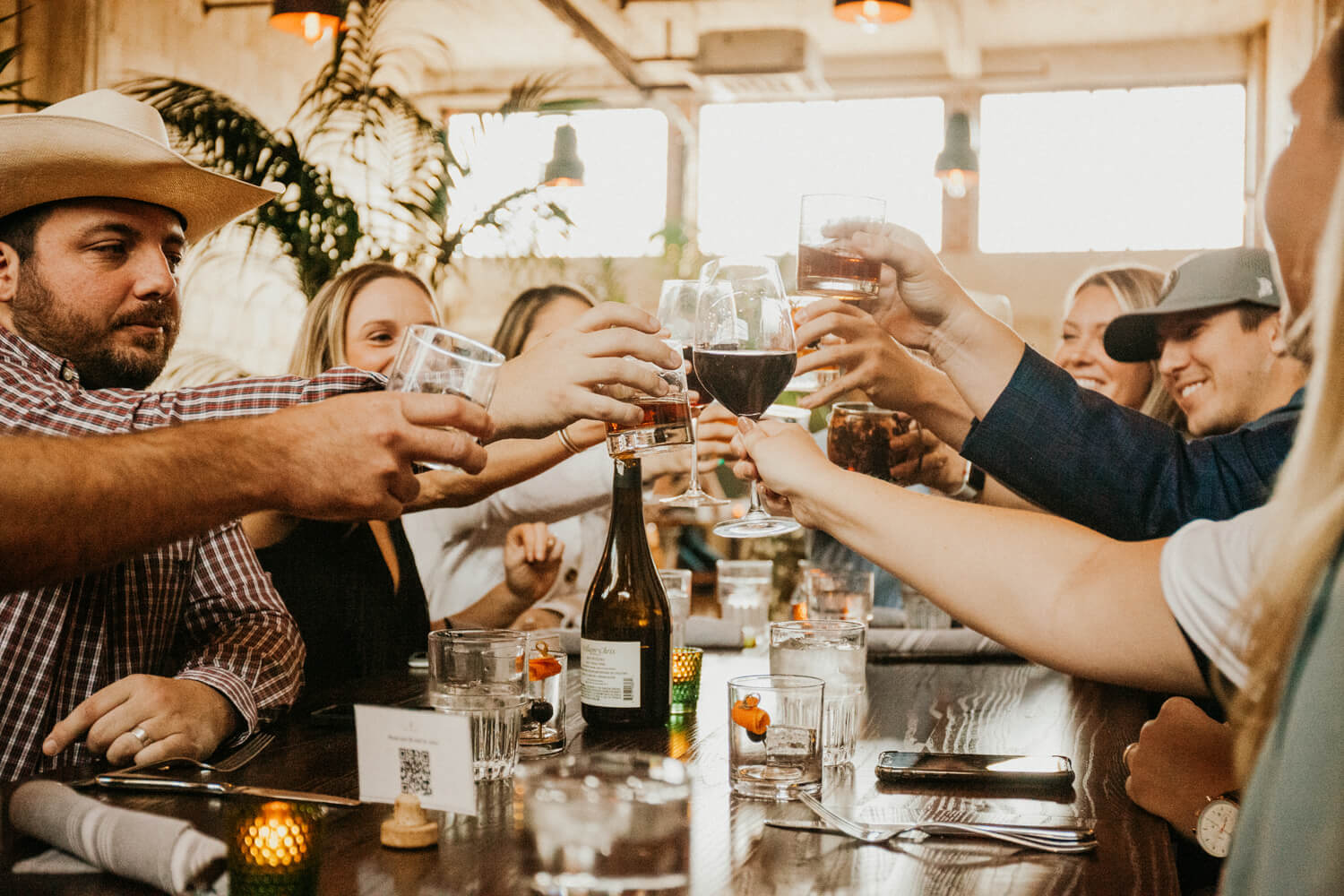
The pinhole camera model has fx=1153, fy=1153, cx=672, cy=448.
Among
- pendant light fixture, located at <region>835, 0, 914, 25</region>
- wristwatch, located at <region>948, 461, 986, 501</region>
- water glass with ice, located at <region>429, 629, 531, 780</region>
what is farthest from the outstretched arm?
pendant light fixture, located at <region>835, 0, 914, 25</region>

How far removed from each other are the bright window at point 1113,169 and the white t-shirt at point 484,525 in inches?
238

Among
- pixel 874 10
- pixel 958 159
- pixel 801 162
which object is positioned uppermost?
pixel 801 162

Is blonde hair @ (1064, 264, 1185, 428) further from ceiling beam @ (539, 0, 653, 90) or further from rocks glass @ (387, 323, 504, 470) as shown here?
ceiling beam @ (539, 0, 653, 90)

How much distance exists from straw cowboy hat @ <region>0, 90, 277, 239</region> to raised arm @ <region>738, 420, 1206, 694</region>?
120 centimetres

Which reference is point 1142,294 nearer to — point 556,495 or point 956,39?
point 556,495

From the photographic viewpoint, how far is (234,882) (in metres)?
0.80

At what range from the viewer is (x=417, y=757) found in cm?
98

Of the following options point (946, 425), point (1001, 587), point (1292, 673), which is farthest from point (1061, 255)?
point (1292, 673)

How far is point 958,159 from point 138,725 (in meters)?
6.20

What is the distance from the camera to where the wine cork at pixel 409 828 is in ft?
3.03

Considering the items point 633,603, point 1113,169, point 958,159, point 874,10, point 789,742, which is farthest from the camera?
point 1113,169

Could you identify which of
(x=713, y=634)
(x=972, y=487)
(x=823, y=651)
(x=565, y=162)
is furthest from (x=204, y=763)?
(x=565, y=162)

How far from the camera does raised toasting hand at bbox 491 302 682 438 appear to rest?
1.38 m

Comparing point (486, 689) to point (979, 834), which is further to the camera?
point (486, 689)
